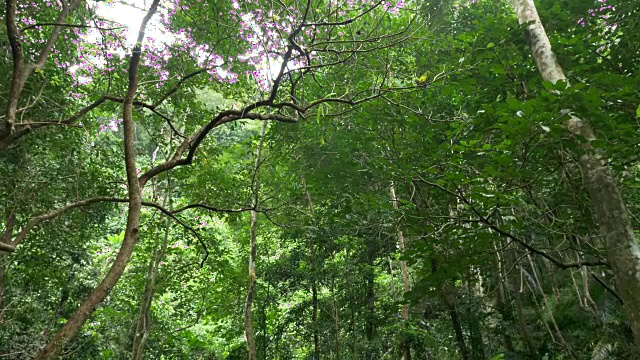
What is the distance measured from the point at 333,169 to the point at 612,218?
11.6 ft

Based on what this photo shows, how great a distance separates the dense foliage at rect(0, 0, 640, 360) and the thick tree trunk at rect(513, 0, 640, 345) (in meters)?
0.05

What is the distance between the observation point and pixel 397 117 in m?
4.47

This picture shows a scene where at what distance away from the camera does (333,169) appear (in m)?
5.75

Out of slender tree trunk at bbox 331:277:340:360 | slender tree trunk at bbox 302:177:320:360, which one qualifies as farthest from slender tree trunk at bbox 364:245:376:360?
slender tree trunk at bbox 302:177:320:360

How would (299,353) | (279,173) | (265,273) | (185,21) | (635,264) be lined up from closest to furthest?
(635,264) → (185,21) → (279,173) → (265,273) → (299,353)

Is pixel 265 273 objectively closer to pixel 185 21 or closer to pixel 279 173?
pixel 279 173

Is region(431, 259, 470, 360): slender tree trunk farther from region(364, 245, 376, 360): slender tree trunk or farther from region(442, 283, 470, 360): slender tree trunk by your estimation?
region(364, 245, 376, 360): slender tree trunk

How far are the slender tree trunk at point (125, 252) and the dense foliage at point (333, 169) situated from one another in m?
0.02

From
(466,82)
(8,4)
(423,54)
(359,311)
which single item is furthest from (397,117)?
(359,311)

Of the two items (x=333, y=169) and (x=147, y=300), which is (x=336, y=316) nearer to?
(x=333, y=169)

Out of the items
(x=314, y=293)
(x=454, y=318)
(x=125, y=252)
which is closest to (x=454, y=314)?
(x=454, y=318)

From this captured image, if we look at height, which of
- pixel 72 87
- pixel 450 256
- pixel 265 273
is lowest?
pixel 450 256

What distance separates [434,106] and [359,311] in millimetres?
4630

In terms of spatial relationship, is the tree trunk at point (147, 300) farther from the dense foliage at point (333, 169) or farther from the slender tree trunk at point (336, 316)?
the slender tree trunk at point (336, 316)
